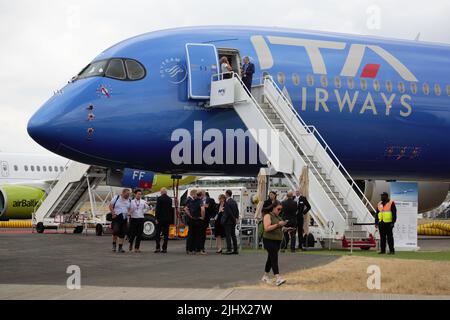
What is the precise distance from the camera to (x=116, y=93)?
21.0m

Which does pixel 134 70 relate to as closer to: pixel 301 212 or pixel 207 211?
pixel 207 211

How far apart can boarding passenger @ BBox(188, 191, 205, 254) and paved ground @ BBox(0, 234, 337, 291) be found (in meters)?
0.38

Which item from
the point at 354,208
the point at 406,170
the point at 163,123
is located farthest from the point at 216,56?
the point at 406,170

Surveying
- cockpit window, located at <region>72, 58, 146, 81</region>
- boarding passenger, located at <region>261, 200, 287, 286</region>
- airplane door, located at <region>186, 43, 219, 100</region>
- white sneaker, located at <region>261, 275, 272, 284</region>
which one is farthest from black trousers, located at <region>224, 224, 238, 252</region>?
white sneaker, located at <region>261, 275, 272, 284</region>

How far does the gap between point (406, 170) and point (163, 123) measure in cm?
822

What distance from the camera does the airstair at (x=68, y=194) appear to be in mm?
28359

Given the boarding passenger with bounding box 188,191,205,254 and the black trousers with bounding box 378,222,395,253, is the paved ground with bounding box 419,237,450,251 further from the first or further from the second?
the boarding passenger with bounding box 188,191,205,254

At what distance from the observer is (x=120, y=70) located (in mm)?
21391

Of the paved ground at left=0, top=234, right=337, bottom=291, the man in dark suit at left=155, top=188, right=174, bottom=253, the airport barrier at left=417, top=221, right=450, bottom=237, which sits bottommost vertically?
the paved ground at left=0, top=234, right=337, bottom=291

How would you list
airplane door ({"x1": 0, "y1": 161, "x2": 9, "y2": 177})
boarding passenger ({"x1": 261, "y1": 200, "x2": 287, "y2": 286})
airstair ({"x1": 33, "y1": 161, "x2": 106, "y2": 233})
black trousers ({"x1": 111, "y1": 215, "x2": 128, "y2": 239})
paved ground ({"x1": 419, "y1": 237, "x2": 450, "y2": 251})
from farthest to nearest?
airplane door ({"x1": 0, "y1": 161, "x2": 9, "y2": 177}) → airstair ({"x1": 33, "y1": 161, "x2": 106, "y2": 233}) → paved ground ({"x1": 419, "y1": 237, "x2": 450, "y2": 251}) → black trousers ({"x1": 111, "y1": 215, "x2": 128, "y2": 239}) → boarding passenger ({"x1": 261, "y1": 200, "x2": 287, "y2": 286})

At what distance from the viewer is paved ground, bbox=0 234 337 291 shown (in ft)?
40.6

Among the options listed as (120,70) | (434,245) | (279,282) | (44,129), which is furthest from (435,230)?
(279,282)

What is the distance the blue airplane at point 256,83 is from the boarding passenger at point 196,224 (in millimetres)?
2381

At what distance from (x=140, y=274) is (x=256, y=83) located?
1001 cm
